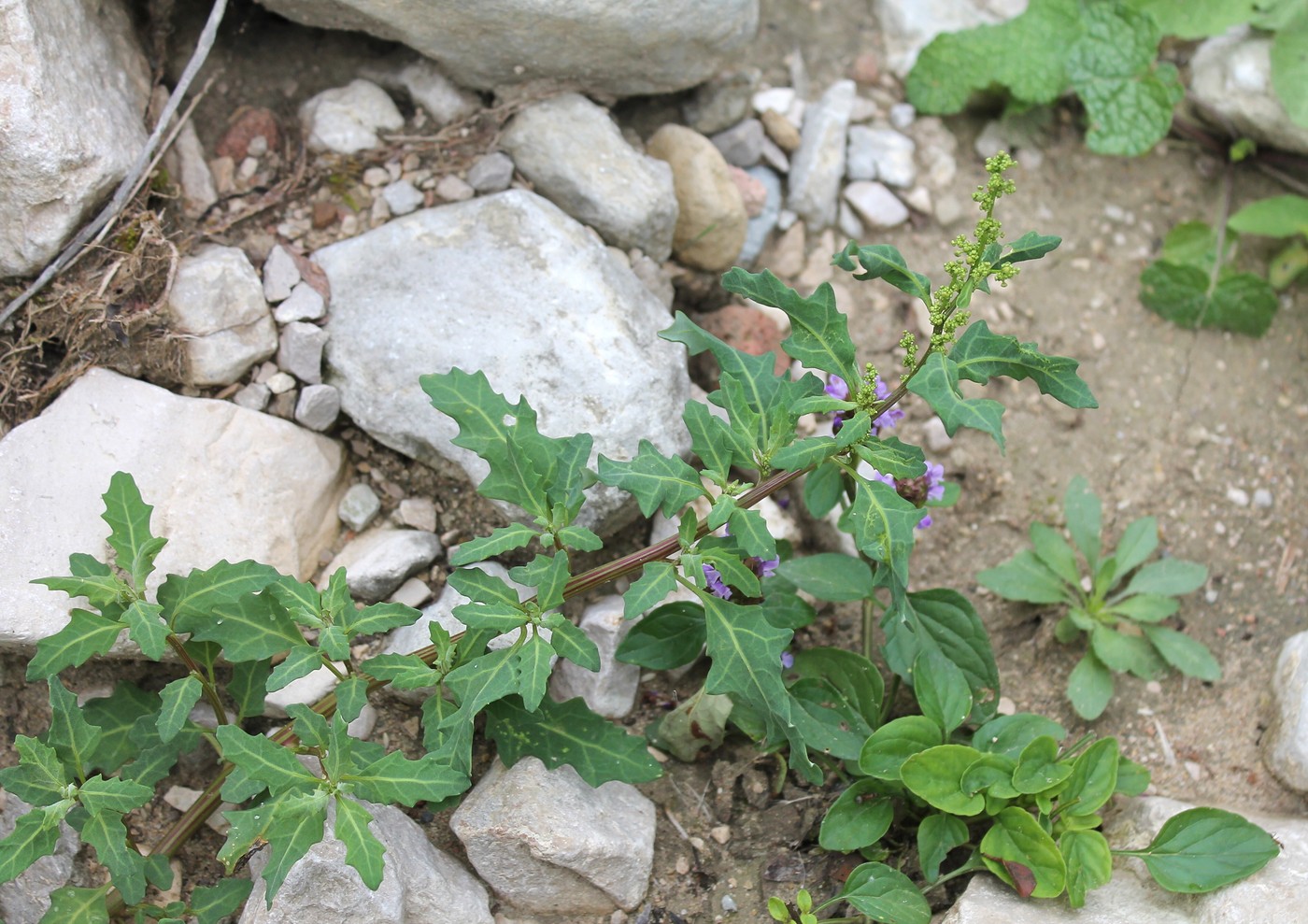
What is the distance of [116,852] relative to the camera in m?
2.58

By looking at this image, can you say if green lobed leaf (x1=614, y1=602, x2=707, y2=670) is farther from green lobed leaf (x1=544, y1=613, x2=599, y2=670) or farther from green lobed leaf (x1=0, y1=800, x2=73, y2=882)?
green lobed leaf (x1=0, y1=800, x2=73, y2=882)

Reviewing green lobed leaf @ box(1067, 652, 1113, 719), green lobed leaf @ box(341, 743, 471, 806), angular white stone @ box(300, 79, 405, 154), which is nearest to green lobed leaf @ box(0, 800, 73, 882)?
green lobed leaf @ box(341, 743, 471, 806)

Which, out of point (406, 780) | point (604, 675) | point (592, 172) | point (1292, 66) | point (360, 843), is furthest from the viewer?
point (1292, 66)

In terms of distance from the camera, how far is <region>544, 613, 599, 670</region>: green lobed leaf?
264 centimetres

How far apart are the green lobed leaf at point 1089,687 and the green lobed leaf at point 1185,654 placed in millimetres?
178

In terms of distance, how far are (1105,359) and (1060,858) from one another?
1.94 meters

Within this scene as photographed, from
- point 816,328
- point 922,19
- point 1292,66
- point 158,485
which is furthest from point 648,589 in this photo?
point 1292,66

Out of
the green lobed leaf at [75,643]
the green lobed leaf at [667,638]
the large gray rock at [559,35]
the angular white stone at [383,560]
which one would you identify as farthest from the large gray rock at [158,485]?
the large gray rock at [559,35]

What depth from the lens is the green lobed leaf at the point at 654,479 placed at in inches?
104

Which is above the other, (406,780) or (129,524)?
(129,524)

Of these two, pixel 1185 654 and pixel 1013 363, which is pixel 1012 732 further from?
pixel 1013 363

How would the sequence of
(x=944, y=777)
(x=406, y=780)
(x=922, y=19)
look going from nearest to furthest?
(x=406, y=780) < (x=944, y=777) < (x=922, y=19)

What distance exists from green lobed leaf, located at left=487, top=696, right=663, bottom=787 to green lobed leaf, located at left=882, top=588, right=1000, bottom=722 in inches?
29.6

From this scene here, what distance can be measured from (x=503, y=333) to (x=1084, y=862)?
2094mm
